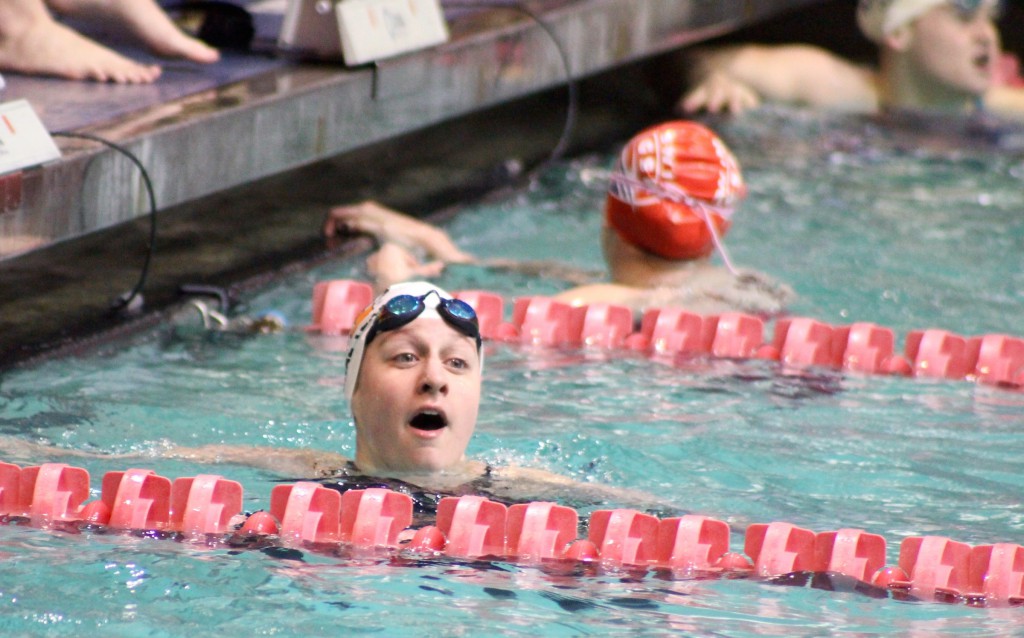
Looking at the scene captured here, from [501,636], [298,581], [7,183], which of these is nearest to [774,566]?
[501,636]

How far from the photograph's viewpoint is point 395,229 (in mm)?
5848

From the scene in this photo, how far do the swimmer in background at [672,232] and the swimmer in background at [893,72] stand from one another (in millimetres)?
2898

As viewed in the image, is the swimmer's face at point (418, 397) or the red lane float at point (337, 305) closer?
the swimmer's face at point (418, 397)

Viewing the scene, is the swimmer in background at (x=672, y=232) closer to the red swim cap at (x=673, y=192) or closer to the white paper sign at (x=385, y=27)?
the red swim cap at (x=673, y=192)

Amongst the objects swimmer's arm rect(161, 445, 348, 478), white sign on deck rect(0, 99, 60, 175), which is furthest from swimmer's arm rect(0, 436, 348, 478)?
white sign on deck rect(0, 99, 60, 175)

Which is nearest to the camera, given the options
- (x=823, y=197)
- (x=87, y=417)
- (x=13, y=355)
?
(x=87, y=417)

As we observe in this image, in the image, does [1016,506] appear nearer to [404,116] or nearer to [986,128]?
[404,116]

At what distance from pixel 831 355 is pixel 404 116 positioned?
2211 millimetres

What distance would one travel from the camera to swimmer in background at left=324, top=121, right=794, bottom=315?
16.3ft

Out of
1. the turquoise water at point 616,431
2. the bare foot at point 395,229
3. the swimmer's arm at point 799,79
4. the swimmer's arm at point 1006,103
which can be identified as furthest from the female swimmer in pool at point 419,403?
the swimmer's arm at point 1006,103

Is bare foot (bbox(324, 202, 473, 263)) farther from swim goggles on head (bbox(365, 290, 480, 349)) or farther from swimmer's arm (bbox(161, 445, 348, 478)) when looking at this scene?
swim goggles on head (bbox(365, 290, 480, 349))

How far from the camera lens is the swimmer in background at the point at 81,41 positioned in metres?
5.25

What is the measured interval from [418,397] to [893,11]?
5.37 metres

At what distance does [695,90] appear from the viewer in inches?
325
